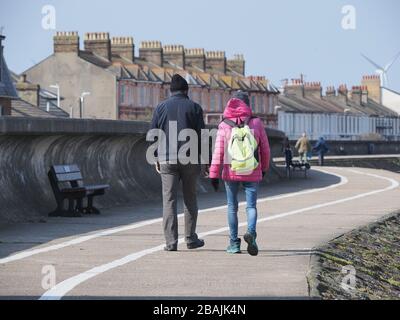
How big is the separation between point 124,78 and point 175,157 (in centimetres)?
8832

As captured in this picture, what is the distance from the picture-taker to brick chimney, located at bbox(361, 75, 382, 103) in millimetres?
165625

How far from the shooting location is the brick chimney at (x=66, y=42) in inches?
4021

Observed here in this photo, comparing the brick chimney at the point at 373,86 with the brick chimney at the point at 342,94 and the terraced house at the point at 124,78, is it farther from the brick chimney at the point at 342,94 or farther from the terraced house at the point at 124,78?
the terraced house at the point at 124,78

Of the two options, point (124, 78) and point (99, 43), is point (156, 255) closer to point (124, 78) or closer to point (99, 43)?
point (124, 78)

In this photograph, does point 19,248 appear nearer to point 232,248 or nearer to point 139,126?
point 232,248

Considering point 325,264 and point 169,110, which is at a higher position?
point 169,110

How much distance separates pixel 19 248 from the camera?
13.0 metres

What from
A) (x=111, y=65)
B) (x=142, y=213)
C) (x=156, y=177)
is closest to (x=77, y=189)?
(x=142, y=213)

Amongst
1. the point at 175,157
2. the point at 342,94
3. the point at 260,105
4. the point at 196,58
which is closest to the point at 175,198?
the point at 175,157

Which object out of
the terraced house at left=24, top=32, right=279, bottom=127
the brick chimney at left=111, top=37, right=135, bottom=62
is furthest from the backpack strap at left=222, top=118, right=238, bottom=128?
the brick chimney at left=111, top=37, right=135, bottom=62

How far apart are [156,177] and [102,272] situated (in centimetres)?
1295

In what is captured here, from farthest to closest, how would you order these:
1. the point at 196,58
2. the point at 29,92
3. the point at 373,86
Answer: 1. the point at 373,86
2. the point at 196,58
3. the point at 29,92

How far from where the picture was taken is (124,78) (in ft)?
331
